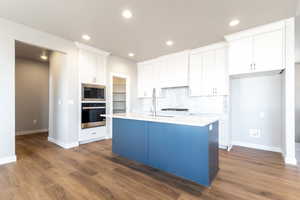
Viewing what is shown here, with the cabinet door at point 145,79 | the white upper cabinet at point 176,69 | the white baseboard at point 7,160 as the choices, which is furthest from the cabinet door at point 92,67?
the white baseboard at point 7,160

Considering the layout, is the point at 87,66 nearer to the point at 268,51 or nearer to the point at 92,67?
the point at 92,67

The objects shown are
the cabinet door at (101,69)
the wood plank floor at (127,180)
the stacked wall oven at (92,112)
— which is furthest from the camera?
the cabinet door at (101,69)

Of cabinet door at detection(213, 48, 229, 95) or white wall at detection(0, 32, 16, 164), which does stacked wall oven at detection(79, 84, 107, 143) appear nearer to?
white wall at detection(0, 32, 16, 164)

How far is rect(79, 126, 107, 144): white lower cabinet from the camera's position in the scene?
149 inches

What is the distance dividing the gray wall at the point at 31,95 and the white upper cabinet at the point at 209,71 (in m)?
5.52

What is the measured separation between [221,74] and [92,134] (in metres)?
3.92

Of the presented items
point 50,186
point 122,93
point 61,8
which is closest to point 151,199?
point 50,186

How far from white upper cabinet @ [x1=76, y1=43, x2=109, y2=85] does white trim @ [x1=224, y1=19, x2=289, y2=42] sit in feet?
11.3

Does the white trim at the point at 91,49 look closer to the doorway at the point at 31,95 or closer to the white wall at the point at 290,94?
the doorway at the point at 31,95

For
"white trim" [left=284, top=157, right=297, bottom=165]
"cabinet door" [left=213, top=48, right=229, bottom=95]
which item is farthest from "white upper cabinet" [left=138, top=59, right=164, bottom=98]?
"white trim" [left=284, top=157, right=297, bottom=165]

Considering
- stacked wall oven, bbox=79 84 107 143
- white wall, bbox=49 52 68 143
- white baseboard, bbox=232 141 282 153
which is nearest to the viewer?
white baseboard, bbox=232 141 282 153

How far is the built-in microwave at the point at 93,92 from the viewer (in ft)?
12.6

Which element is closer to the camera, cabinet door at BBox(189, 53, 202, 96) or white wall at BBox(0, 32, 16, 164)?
white wall at BBox(0, 32, 16, 164)

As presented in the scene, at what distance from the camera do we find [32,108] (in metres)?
5.11
